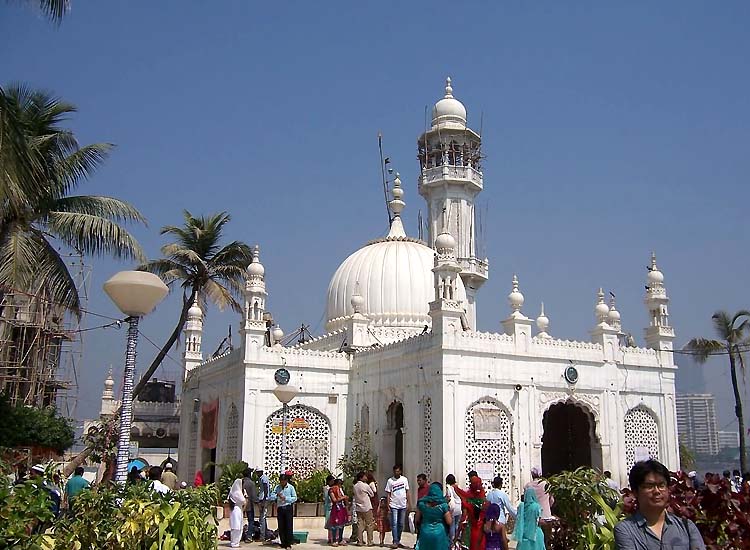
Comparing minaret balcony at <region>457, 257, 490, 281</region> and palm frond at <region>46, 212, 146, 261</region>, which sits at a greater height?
minaret balcony at <region>457, 257, 490, 281</region>

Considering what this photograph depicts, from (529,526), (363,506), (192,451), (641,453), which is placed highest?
(641,453)

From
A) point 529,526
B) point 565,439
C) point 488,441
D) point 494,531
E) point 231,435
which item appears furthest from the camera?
point 565,439

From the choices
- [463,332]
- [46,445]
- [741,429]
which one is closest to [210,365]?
[46,445]

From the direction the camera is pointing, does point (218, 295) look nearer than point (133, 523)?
No

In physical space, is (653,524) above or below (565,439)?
below

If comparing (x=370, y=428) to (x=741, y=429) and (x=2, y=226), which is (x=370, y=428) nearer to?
(x=2, y=226)

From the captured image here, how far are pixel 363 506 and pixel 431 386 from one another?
231 inches

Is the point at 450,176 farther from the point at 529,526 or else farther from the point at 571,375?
the point at 529,526

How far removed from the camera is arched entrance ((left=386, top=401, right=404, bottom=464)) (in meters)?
23.7

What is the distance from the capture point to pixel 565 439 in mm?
25641

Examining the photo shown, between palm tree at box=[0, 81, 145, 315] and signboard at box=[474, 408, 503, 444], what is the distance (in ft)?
32.1

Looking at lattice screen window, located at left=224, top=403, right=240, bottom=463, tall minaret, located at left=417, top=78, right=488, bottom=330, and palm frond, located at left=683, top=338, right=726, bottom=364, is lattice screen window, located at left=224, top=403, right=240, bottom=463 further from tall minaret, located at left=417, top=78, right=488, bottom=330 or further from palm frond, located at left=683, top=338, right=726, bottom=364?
palm frond, located at left=683, top=338, right=726, bottom=364

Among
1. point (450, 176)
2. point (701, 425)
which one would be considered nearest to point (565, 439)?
point (450, 176)

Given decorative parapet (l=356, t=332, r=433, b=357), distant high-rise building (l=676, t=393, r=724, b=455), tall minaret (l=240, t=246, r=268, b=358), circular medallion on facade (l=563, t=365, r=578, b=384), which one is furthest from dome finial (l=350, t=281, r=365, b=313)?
distant high-rise building (l=676, t=393, r=724, b=455)
